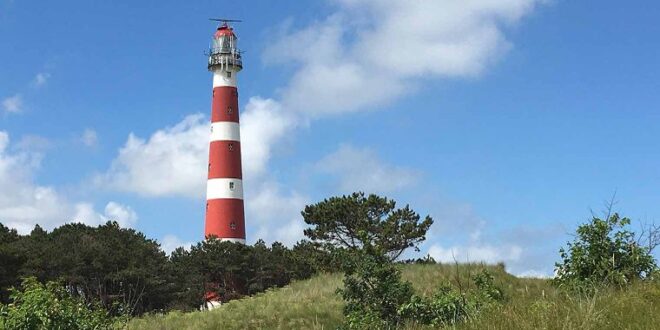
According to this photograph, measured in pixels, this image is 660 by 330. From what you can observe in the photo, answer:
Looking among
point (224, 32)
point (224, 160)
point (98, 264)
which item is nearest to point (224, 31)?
point (224, 32)

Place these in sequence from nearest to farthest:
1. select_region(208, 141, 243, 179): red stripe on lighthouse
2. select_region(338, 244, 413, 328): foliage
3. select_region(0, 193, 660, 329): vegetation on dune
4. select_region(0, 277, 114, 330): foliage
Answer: select_region(0, 193, 660, 329): vegetation on dune
select_region(0, 277, 114, 330): foliage
select_region(338, 244, 413, 328): foliage
select_region(208, 141, 243, 179): red stripe on lighthouse

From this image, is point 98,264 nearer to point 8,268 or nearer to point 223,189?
point 8,268

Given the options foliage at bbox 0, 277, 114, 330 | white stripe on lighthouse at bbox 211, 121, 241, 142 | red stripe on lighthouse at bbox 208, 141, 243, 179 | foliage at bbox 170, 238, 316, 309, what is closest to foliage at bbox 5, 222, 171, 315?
foliage at bbox 170, 238, 316, 309

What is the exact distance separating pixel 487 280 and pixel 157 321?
13682mm

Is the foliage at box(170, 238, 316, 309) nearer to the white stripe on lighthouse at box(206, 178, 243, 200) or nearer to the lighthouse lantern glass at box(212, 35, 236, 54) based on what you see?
the white stripe on lighthouse at box(206, 178, 243, 200)

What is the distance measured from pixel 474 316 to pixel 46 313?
7.89 metres

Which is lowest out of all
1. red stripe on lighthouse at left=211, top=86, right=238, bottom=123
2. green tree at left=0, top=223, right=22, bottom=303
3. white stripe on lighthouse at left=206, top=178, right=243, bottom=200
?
green tree at left=0, top=223, right=22, bottom=303

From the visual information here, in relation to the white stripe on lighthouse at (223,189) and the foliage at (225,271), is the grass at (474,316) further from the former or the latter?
the foliage at (225,271)

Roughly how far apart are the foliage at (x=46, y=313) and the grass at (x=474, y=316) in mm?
4574

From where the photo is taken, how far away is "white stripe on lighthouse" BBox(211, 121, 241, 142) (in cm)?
4825

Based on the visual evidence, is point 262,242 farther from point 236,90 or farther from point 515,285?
point 515,285

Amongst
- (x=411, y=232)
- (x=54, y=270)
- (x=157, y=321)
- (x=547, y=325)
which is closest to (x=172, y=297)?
(x=54, y=270)

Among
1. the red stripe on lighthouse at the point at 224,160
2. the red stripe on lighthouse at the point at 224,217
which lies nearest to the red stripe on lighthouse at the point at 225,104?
the red stripe on lighthouse at the point at 224,160

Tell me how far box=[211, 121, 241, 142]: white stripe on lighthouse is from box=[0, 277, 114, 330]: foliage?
34647 millimetres
